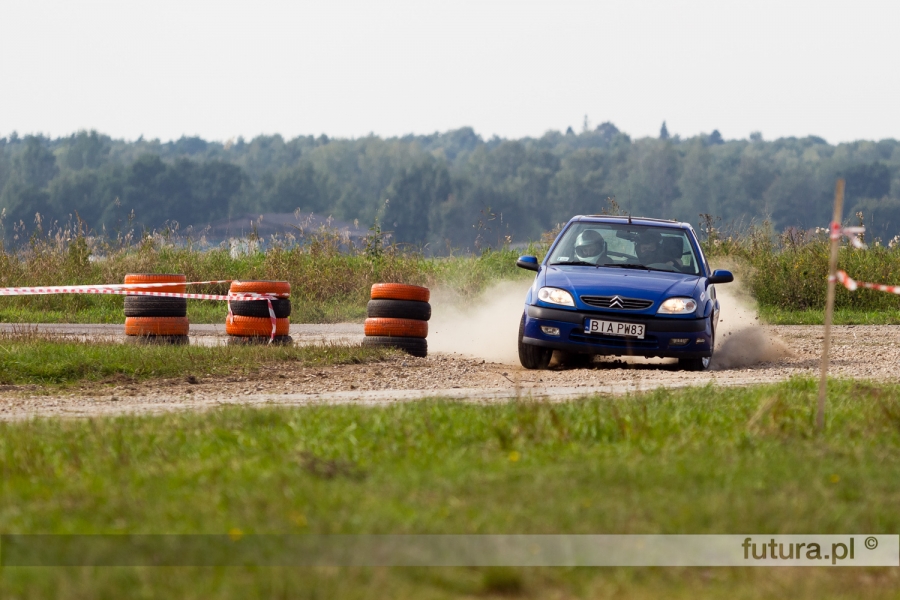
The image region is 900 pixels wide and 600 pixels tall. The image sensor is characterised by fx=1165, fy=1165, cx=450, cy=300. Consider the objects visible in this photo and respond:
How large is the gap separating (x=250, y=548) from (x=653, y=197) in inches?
6133

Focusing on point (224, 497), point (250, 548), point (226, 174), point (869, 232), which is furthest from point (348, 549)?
point (226, 174)

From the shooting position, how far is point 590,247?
13.7 m

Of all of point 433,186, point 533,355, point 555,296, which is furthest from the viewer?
point 433,186

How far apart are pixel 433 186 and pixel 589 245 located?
4872 inches

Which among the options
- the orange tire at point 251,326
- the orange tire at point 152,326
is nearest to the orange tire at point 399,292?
the orange tire at point 251,326

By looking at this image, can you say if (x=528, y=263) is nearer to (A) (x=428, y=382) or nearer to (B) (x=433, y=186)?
(A) (x=428, y=382)

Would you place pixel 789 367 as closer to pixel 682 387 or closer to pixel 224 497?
pixel 682 387

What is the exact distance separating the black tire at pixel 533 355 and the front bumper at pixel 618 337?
0.25 metres

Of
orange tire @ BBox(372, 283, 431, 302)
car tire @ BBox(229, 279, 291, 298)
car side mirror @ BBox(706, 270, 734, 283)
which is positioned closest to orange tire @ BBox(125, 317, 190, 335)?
car tire @ BBox(229, 279, 291, 298)

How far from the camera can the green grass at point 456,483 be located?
14.5 feet

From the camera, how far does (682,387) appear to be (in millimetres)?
10508

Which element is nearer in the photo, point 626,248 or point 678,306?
point 678,306
